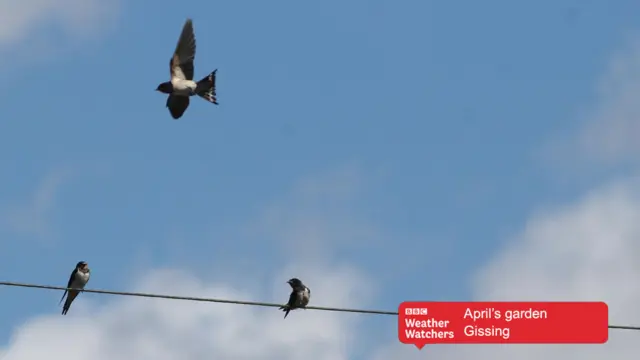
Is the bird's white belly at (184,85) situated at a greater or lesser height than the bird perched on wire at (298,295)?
greater

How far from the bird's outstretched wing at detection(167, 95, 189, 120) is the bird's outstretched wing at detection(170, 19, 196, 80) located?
83 cm

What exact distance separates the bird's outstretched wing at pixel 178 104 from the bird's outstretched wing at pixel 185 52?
32.6 inches

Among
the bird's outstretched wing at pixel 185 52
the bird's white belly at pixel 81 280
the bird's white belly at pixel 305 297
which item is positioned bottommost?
the bird's white belly at pixel 305 297

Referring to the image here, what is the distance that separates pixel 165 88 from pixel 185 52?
1.03 metres

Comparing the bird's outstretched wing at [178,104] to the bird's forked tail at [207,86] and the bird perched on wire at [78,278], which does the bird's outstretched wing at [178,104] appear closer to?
the bird's forked tail at [207,86]

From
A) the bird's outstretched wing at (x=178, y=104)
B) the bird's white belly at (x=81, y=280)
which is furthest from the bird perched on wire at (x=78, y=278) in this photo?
the bird's outstretched wing at (x=178, y=104)

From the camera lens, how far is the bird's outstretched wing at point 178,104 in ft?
97.5

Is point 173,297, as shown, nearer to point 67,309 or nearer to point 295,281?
point 295,281

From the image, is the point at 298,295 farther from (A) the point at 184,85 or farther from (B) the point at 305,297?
(A) the point at 184,85

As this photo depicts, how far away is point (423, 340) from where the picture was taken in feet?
87.2

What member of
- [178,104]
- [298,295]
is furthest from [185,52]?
[298,295]

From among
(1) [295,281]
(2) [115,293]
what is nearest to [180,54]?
(1) [295,281]

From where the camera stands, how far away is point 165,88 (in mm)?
29562

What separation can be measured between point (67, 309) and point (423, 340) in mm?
9666
